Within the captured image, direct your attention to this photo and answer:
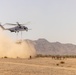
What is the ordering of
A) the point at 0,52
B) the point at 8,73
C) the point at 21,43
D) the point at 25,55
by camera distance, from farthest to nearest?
the point at 21,43
the point at 25,55
the point at 0,52
the point at 8,73

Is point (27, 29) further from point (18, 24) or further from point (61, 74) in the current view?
point (61, 74)

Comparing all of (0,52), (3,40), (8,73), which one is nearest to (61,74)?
(8,73)

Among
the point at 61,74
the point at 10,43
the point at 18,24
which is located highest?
the point at 18,24

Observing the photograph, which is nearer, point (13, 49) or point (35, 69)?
point (35, 69)

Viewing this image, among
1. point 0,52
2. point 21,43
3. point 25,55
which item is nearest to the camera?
point 0,52

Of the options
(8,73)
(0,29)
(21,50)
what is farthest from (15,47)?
(8,73)

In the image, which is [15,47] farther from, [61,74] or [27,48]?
[61,74]

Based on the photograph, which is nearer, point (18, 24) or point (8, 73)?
point (8, 73)

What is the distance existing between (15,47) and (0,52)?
8.21 meters

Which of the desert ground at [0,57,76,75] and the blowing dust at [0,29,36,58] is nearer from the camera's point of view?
the desert ground at [0,57,76,75]

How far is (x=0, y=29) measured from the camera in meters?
117

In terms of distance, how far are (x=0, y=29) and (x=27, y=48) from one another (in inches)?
555

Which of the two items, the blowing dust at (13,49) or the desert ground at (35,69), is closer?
the desert ground at (35,69)

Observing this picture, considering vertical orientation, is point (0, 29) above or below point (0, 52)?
above
